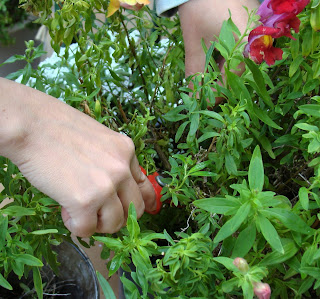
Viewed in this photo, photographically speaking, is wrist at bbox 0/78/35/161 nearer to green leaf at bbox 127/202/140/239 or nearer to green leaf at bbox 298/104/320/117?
green leaf at bbox 127/202/140/239

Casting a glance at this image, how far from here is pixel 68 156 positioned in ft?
Result: 1.44

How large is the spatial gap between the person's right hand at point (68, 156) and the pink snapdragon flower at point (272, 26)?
0.19 metres

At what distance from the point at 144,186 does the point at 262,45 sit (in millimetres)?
227

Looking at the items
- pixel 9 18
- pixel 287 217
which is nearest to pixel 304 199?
pixel 287 217

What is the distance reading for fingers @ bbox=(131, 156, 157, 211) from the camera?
1.71 feet

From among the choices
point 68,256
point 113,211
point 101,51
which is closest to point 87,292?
point 68,256

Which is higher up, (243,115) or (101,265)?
(243,115)

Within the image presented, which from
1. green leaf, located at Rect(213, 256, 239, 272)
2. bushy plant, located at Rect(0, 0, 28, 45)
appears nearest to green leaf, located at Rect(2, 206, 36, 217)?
green leaf, located at Rect(213, 256, 239, 272)

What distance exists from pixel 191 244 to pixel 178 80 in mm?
361

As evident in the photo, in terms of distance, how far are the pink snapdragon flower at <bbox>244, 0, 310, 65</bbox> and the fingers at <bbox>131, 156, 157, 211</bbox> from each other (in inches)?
7.5

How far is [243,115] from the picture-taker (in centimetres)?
46

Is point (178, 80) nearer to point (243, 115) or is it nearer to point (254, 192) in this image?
point (243, 115)

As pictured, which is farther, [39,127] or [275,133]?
[275,133]

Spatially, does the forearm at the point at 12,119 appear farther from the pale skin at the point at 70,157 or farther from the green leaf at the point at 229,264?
the green leaf at the point at 229,264
